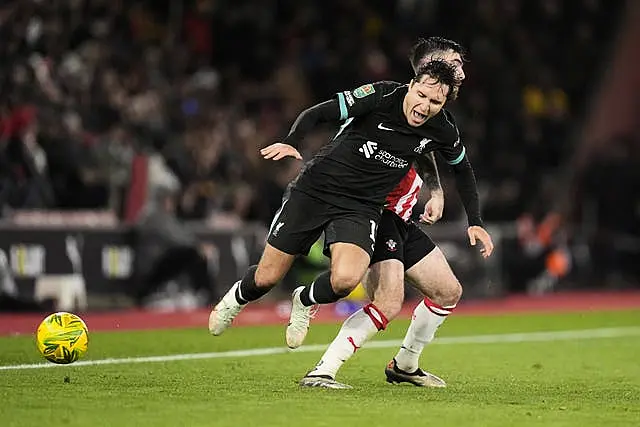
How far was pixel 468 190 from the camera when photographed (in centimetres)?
892

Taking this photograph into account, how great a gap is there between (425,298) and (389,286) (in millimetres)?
421

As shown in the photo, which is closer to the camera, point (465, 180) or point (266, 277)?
point (266, 277)

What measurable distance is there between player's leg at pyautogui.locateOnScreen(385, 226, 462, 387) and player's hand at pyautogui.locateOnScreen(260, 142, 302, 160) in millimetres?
1223

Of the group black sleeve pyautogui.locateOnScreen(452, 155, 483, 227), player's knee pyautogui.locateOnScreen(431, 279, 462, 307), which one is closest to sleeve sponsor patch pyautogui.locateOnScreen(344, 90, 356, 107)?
black sleeve pyautogui.locateOnScreen(452, 155, 483, 227)

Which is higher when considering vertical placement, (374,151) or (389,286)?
(374,151)

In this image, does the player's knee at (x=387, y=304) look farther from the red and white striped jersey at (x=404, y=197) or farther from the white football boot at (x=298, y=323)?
the red and white striped jersey at (x=404, y=197)

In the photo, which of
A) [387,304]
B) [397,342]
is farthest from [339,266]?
[397,342]

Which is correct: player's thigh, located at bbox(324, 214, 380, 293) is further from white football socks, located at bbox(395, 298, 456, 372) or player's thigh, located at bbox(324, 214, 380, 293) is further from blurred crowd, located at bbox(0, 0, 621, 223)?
blurred crowd, located at bbox(0, 0, 621, 223)

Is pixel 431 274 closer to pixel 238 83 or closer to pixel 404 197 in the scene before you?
pixel 404 197

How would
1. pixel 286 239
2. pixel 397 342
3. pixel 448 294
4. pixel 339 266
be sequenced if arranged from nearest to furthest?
pixel 339 266 → pixel 286 239 → pixel 448 294 → pixel 397 342

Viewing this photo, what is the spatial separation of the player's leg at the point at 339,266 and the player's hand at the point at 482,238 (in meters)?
0.69

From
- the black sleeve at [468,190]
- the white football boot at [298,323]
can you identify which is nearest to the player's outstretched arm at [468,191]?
the black sleeve at [468,190]

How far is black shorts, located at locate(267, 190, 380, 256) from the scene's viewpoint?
838 cm

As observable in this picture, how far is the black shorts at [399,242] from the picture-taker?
8.60m
